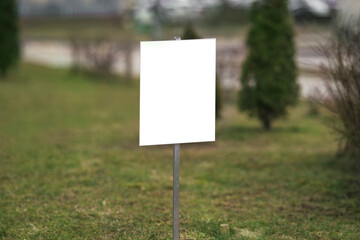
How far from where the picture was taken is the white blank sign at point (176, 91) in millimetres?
3338

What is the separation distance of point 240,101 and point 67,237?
184 inches

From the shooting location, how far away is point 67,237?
156 inches

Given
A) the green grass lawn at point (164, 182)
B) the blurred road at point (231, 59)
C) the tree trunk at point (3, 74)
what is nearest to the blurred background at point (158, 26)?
the blurred road at point (231, 59)

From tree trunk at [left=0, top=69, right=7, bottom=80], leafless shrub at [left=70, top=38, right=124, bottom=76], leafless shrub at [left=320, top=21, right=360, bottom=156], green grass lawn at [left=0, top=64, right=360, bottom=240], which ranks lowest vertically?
green grass lawn at [left=0, top=64, right=360, bottom=240]

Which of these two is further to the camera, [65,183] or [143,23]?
[143,23]

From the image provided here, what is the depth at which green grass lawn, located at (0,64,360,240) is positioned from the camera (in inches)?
166

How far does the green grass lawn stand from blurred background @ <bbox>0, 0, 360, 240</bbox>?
0.05ft

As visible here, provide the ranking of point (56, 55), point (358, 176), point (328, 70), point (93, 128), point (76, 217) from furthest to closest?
point (56, 55) → point (93, 128) → point (358, 176) → point (328, 70) → point (76, 217)

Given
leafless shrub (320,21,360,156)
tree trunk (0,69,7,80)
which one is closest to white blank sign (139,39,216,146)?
leafless shrub (320,21,360,156)

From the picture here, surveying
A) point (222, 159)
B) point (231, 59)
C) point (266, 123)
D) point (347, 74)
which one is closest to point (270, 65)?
point (266, 123)

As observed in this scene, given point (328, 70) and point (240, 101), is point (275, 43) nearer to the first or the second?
point (240, 101)

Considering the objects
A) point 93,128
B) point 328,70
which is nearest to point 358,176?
point 328,70

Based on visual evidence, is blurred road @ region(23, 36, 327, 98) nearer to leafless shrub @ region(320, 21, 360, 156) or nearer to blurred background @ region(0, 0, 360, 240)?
blurred background @ region(0, 0, 360, 240)

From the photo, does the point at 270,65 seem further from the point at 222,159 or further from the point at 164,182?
the point at 164,182
